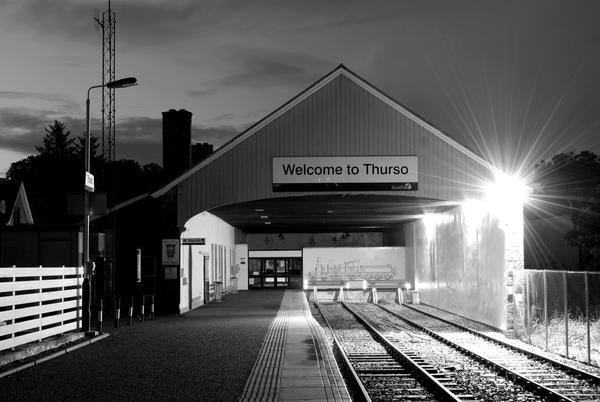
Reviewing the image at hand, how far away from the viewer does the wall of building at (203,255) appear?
2834 centimetres

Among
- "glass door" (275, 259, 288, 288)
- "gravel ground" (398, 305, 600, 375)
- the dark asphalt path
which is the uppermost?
"glass door" (275, 259, 288, 288)

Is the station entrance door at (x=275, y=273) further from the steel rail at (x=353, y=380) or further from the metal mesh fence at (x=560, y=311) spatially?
the steel rail at (x=353, y=380)

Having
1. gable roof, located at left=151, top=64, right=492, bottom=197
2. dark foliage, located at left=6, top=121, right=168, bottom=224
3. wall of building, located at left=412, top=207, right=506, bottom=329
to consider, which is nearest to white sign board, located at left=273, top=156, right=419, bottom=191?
gable roof, located at left=151, top=64, right=492, bottom=197

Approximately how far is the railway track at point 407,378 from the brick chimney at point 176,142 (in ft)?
40.5

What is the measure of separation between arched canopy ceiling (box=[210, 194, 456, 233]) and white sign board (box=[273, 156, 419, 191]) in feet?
3.08

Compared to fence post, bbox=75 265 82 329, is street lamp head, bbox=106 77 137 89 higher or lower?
higher

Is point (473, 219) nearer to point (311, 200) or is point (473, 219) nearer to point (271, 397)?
point (311, 200)

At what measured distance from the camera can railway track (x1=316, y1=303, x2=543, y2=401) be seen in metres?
11.2

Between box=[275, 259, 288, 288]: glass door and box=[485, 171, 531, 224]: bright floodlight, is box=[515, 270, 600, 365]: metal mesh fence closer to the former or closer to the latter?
box=[485, 171, 531, 224]: bright floodlight

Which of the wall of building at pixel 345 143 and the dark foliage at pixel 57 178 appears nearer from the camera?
the wall of building at pixel 345 143

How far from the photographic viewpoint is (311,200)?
→ 91.9ft

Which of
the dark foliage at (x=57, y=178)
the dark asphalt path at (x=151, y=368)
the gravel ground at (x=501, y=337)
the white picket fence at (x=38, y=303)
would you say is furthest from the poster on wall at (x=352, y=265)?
the dark foliage at (x=57, y=178)

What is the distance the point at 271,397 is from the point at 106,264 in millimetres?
11536

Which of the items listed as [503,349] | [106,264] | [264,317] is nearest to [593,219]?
[264,317]
